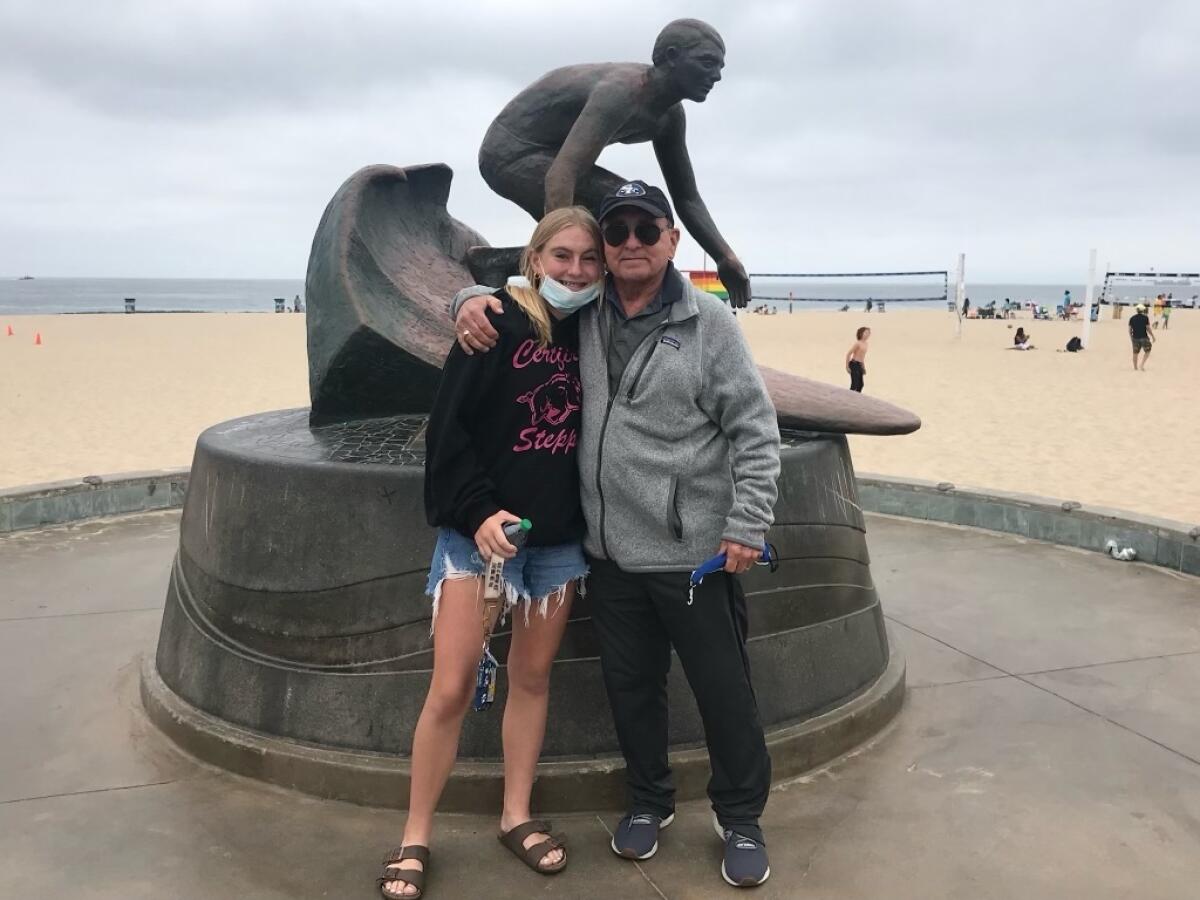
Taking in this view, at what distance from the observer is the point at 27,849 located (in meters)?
2.80

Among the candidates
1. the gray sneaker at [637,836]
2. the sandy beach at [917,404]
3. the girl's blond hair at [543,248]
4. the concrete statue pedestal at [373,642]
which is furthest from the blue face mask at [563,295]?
the sandy beach at [917,404]

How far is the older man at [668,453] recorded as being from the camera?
2391 mm

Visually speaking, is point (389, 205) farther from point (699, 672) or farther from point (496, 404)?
point (699, 672)

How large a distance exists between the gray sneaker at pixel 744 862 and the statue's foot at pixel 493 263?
2.80 m

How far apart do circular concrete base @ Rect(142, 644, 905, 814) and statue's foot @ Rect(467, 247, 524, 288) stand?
90.0 inches

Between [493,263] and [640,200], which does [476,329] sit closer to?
[640,200]

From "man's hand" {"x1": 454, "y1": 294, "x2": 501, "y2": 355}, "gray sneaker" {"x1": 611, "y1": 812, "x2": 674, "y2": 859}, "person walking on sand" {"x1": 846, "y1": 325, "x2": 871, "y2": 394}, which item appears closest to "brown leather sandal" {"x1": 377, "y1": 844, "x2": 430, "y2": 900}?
"gray sneaker" {"x1": 611, "y1": 812, "x2": 674, "y2": 859}

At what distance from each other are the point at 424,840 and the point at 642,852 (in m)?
0.56

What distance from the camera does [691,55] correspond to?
3.80 meters

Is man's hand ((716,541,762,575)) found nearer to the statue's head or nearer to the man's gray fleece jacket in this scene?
the man's gray fleece jacket

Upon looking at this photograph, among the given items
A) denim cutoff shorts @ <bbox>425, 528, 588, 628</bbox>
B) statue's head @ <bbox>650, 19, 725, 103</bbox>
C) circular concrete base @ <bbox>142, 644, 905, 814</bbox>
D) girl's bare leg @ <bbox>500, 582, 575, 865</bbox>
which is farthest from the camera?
statue's head @ <bbox>650, 19, 725, 103</bbox>

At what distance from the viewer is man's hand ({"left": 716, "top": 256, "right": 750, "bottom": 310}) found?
454 centimetres

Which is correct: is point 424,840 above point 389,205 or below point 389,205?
below

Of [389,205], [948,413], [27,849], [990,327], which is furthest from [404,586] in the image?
[990,327]
